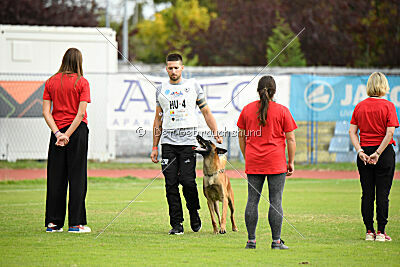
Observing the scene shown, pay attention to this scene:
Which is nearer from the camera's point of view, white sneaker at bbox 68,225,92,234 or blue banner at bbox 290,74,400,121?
white sneaker at bbox 68,225,92,234

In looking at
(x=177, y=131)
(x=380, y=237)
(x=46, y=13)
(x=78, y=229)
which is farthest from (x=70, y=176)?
(x=46, y=13)

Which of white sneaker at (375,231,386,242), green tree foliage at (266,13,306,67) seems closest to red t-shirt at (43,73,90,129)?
white sneaker at (375,231,386,242)

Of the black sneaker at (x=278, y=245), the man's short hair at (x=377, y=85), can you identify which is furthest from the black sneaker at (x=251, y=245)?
the man's short hair at (x=377, y=85)

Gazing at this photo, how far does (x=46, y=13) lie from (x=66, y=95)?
26.3 m

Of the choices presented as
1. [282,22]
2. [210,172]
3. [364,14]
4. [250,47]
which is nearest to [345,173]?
[210,172]

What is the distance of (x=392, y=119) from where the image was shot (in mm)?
8672

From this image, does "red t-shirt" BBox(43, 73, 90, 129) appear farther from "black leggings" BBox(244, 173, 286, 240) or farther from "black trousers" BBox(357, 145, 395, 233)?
"black trousers" BBox(357, 145, 395, 233)

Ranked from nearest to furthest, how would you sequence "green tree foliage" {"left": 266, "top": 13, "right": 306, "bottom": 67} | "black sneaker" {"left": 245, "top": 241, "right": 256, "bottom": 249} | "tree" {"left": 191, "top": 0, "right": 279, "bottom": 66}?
"black sneaker" {"left": 245, "top": 241, "right": 256, "bottom": 249}
"green tree foliage" {"left": 266, "top": 13, "right": 306, "bottom": 67}
"tree" {"left": 191, "top": 0, "right": 279, "bottom": 66}

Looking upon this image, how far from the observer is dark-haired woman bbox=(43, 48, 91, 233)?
889cm

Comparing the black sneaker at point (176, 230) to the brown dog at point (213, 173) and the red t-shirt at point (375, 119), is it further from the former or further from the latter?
the red t-shirt at point (375, 119)

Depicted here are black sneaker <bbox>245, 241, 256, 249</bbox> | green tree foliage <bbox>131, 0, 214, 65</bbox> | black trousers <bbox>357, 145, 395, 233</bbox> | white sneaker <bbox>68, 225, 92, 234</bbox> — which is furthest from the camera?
green tree foliage <bbox>131, 0, 214, 65</bbox>

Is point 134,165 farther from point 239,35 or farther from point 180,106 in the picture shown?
point 239,35

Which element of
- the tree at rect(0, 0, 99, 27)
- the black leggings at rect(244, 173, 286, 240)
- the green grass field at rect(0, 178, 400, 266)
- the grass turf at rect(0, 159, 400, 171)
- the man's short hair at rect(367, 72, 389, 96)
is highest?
the tree at rect(0, 0, 99, 27)

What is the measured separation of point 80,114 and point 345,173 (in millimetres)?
12357
